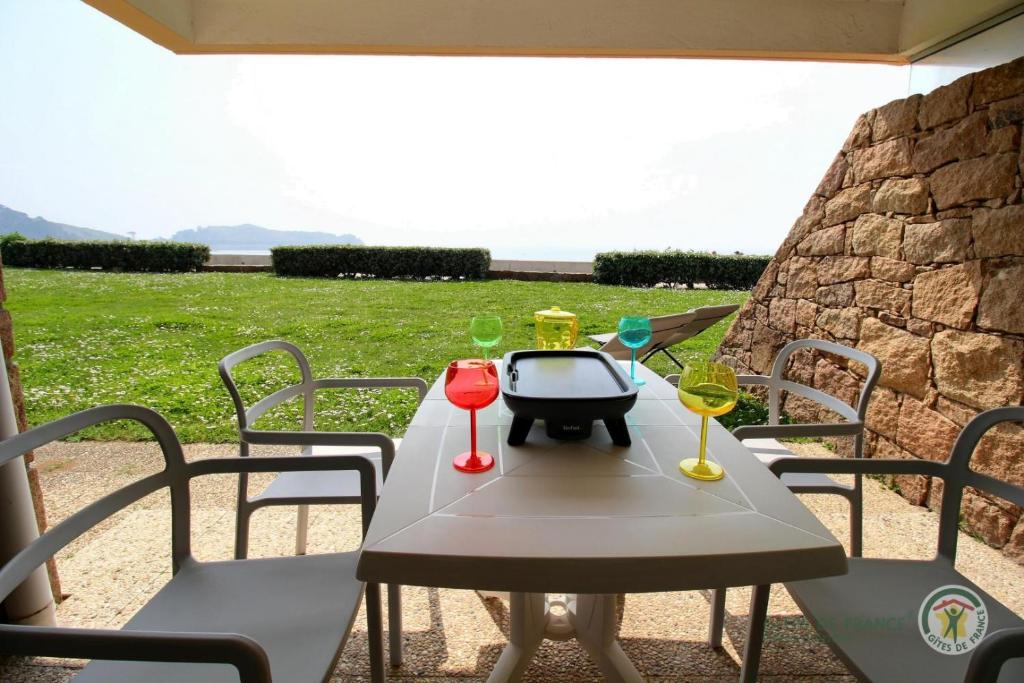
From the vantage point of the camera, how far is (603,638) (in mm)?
1422

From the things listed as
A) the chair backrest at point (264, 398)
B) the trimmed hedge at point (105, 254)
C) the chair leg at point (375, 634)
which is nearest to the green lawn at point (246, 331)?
the trimmed hedge at point (105, 254)

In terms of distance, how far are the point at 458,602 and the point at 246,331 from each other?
214 inches

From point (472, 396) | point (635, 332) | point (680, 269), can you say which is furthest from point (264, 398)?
point (680, 269)

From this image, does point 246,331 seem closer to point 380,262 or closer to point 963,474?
point 380,262

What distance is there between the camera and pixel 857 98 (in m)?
3.68

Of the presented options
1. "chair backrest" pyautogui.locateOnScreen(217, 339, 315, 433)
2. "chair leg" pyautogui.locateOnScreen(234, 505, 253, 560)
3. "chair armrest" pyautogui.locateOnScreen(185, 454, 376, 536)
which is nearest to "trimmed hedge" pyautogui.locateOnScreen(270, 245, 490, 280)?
"chair backrest" pyautogui.locateOnScreen(217, 339, 315, 433)

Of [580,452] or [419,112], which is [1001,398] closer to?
[580,452]

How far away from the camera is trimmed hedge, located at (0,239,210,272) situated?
1184 cm

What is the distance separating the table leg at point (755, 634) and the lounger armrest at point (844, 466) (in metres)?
0.28

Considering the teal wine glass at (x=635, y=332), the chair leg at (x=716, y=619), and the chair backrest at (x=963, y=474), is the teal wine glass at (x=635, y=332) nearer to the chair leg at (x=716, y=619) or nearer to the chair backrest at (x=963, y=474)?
the chair leg at (x=716, y=619)

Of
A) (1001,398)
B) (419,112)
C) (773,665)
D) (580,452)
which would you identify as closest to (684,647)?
(773,665)
